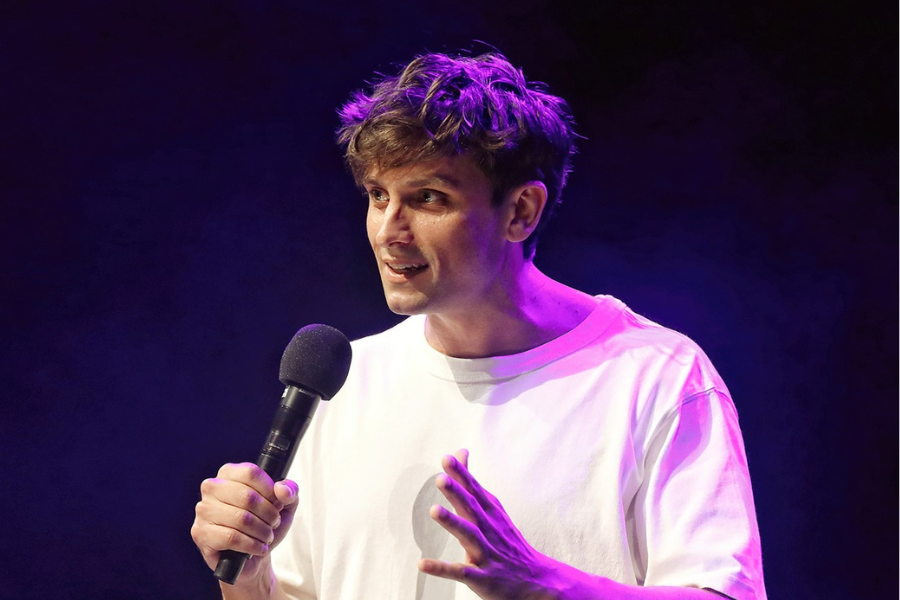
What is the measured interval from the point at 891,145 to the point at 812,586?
116 cm

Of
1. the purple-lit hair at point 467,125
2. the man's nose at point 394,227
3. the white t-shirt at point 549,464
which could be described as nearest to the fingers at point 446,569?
the white t-shirt at point 549,464

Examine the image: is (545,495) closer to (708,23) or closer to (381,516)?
(381,516)

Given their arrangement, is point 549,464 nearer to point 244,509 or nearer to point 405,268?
point 405,268

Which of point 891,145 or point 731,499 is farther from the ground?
point 891,145

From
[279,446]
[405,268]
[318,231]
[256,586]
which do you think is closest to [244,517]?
[279,446]

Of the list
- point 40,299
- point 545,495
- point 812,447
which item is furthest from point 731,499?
point 40,299

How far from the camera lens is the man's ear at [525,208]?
5.69 feet

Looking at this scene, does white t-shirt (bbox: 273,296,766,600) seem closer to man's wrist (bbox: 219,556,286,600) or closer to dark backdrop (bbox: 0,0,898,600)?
man's wrist (bbox: 219,556,286,600)

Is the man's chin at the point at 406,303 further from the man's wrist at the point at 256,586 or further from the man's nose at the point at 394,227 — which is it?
Result: the man's wrist at the point at 256,586

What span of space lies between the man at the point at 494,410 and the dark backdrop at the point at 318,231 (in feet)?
1.66

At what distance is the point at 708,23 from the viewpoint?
2.27m

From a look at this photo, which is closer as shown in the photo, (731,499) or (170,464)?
(731,499)

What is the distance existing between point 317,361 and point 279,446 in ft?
0.57

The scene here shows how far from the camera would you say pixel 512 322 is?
1.75 meters
